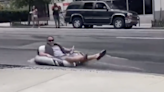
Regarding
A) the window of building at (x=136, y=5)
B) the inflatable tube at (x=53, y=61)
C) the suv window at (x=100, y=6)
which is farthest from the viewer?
the window of building at (x=136, y=5)

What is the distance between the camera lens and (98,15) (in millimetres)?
25109

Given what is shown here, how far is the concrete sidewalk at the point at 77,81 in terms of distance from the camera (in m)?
7.79

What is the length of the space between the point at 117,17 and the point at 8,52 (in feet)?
35.3

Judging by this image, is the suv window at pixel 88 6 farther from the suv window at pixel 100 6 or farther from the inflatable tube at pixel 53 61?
the inflatable tube at pixel 53 61

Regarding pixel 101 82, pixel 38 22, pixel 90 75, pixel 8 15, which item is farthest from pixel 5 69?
pixel 8 15

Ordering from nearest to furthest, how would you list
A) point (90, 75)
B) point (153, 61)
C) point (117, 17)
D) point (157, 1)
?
point (90, 75) → point (153, 61) → point (117, 17) → point (157, 1)

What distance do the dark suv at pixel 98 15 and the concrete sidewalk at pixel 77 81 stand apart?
14.5 m

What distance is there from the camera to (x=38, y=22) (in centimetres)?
2966

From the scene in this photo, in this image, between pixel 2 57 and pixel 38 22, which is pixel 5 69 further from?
pixel 38 22

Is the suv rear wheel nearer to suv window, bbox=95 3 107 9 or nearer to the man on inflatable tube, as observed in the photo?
suv window, bbox=95 3 107 9

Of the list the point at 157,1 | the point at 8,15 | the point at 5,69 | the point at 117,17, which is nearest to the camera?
the point at 5,69

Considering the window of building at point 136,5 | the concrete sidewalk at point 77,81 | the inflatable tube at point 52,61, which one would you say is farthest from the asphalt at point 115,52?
the window of building at point 136,5

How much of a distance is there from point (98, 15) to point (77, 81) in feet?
55.1

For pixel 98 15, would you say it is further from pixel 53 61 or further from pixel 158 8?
pixel 53 61
